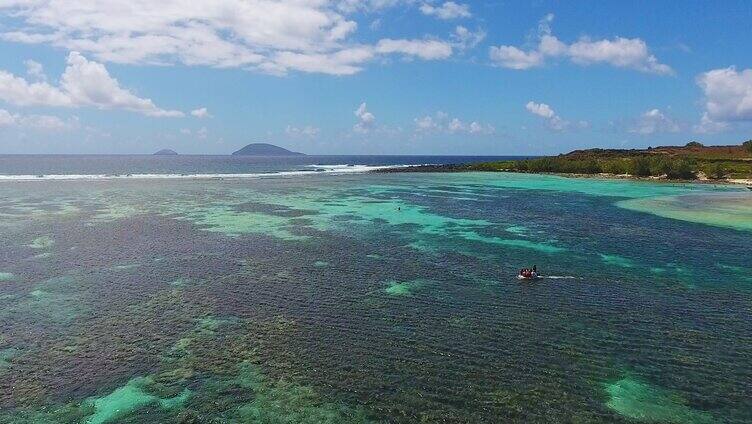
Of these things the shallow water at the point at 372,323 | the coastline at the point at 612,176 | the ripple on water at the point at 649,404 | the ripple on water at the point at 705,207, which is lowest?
the ripple on water at the point at 649,404

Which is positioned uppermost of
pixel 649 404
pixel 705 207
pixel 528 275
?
pixel 705 207

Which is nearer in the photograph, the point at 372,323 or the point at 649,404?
the point at 649,404

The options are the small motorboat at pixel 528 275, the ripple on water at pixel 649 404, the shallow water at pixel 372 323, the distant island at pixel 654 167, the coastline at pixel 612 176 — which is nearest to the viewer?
the ripple on water at pixel 649 404

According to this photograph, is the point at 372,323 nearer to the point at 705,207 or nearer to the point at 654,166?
the point at 705,207

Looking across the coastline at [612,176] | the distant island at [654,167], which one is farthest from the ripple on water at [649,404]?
the distant island at [654,167]

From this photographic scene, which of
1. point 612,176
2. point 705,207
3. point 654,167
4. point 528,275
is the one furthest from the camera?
point 612,176

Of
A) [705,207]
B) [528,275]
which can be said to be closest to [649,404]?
[528,275]

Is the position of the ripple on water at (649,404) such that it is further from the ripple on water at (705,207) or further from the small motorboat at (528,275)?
the ripple on water at (705,207)

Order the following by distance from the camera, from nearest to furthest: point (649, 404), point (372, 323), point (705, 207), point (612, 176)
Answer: point (649, 404) → point (372, 323) → point (705, 207) → point (612, 176)

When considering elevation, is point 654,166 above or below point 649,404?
above

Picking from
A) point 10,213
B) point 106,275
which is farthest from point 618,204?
point 10,213
